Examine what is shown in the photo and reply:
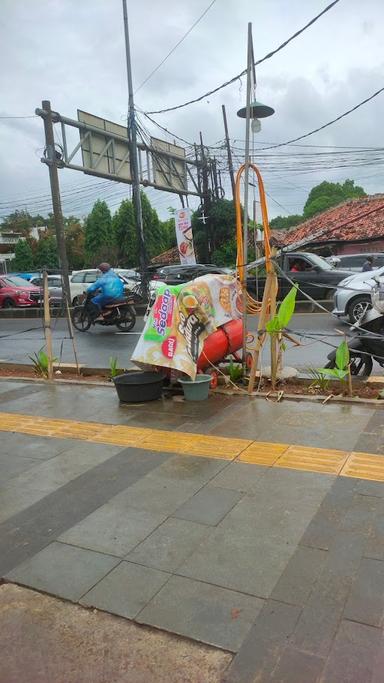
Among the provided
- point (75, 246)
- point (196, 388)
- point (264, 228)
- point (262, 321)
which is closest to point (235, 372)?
point (196, 388)

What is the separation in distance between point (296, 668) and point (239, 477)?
1831 mm

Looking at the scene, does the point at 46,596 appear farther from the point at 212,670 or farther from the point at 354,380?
the point at 354,380

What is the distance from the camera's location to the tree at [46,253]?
196 ft

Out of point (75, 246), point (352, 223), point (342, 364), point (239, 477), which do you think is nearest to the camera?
point (239, 477)

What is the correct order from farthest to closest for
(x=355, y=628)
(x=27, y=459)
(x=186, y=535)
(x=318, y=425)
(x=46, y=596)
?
1. (x=318, y=425)
2. (x=27, y=459)
3. (x=186, y=535)
4. (x=46, y=596)
5. (x=355, y=628)

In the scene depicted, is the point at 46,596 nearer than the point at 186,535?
Yes

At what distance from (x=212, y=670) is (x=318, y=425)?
3.11 metres

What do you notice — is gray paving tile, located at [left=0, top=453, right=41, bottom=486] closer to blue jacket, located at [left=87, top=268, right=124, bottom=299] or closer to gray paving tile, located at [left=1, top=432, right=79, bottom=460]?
gray paving tile, located at [left=1, top=432, right=79, bottom=460]

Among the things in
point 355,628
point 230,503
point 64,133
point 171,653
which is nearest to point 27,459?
point 230,503

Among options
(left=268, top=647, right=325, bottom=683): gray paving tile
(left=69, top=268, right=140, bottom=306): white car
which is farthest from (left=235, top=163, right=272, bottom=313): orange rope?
(left=69, top=268, right=140, bottom=306): white car

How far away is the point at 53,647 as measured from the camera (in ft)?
7.68

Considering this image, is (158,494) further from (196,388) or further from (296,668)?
(196,388)

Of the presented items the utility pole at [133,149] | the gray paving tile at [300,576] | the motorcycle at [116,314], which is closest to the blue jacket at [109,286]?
the motorcycle at [116,314]

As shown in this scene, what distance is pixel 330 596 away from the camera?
8.26 feet
